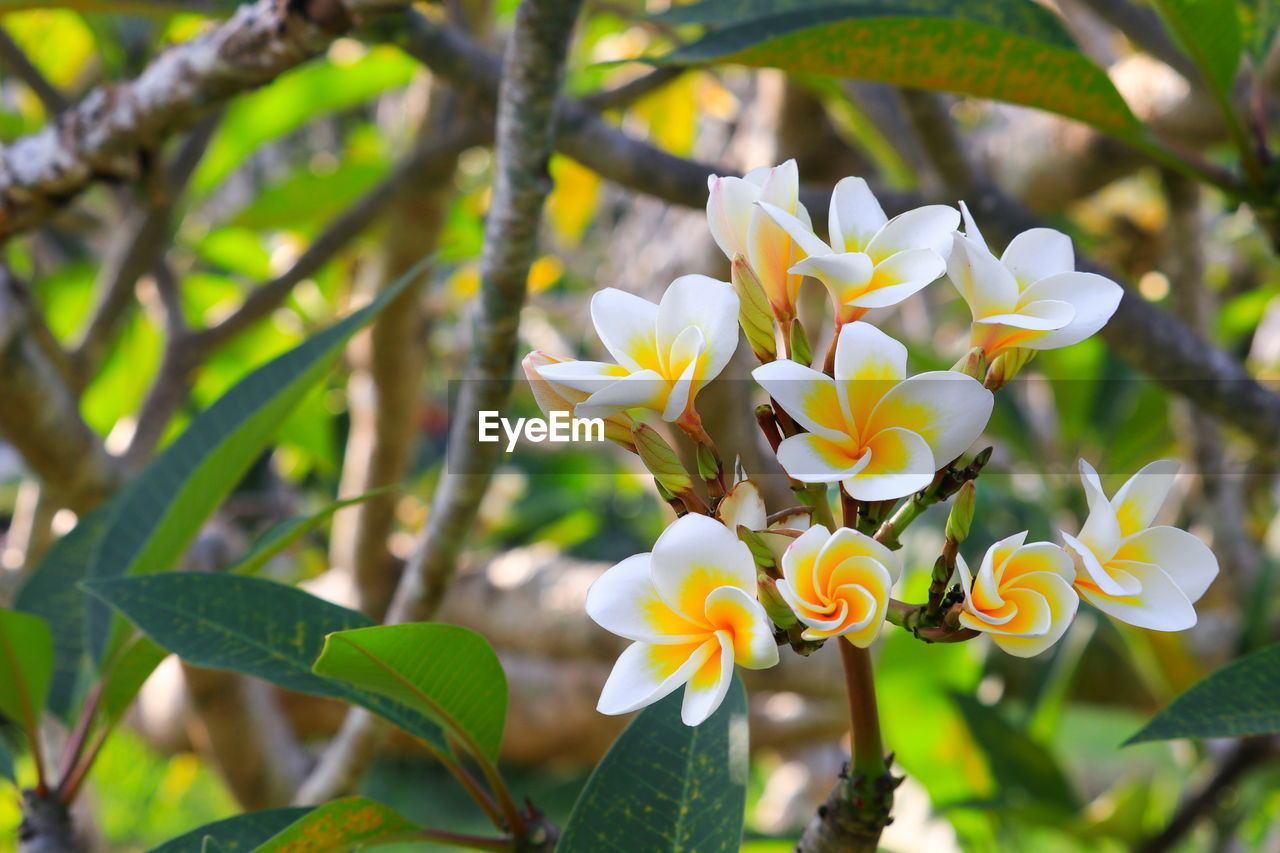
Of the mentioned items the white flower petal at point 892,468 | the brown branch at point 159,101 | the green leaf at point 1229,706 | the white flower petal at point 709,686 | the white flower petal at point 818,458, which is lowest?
the green leaf at point 1229,706

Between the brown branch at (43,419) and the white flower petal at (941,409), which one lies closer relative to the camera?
the white flower petal at (941,409)

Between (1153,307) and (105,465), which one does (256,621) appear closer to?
(105,465)

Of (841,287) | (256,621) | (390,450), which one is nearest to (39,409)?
(256,621)

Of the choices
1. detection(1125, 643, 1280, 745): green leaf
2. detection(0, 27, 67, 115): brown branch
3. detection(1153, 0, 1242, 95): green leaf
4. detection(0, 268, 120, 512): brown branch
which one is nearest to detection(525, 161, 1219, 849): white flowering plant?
detection(1125, 643, 1280, 745): green leaf

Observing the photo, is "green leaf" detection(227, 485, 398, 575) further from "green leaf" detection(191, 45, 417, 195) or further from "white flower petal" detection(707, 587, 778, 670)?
"green leaf" detection(191, 45, 417, 195)

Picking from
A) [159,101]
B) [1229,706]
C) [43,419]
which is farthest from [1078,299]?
[43,419]

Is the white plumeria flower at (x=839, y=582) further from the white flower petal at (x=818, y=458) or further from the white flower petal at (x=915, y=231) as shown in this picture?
the white flower petal at (x=915, y=231)

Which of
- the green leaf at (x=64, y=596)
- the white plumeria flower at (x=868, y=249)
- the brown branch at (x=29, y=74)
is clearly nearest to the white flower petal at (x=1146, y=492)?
the white plumeria flower at (x=868, y=249)
